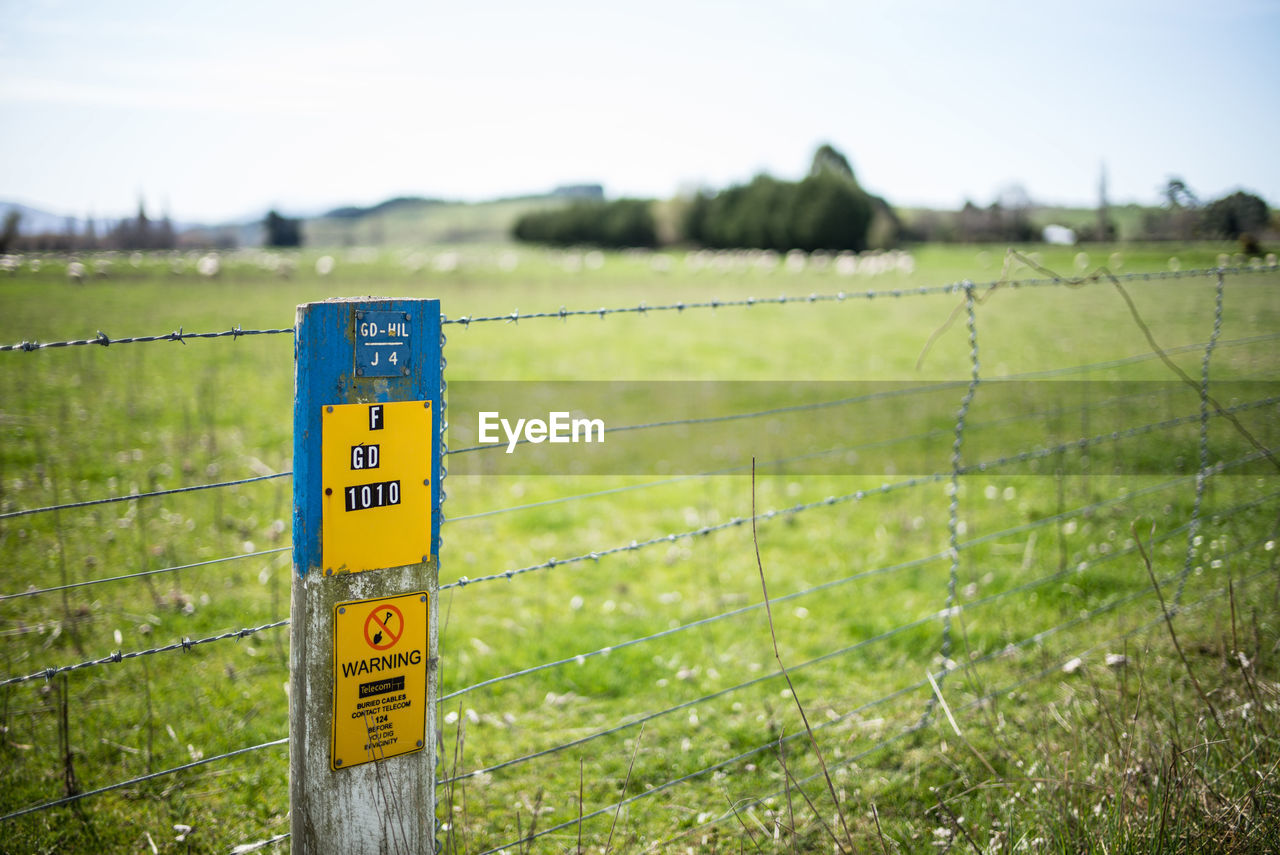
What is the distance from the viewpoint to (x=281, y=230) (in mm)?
63812

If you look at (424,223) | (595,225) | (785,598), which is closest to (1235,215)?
(785,598)

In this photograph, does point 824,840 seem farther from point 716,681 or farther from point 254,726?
point 254,726

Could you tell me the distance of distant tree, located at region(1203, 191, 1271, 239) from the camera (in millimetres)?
5699

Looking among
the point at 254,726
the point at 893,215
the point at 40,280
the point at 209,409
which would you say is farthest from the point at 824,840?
the point at 893,215

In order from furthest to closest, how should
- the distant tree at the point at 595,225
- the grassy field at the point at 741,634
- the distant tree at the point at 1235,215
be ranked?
the distant tree at the point at 595,225
the distant tree at the point at 1235,215
the grassy field at the point at 741,634

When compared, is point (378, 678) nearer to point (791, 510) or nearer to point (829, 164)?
point (791, 510)

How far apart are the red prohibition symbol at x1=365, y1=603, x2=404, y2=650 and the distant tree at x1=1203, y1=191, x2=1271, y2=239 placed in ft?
20.2

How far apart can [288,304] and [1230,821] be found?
28.7 meters

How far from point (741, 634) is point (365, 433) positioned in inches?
151

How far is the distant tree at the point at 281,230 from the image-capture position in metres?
59.4

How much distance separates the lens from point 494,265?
55.8 meters

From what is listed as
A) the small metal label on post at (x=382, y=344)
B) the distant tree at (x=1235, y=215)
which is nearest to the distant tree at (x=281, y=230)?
the distant tree at (x=1235, y=215)

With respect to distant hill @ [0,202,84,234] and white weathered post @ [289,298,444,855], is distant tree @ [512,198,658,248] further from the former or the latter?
white weathered post @ [289,298,444,855]

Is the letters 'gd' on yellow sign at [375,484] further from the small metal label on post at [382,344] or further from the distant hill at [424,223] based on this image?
the distant hill at [424,223]
